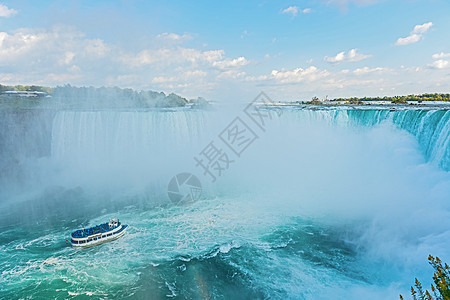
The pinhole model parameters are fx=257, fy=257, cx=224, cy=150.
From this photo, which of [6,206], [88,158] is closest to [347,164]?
[88,158]

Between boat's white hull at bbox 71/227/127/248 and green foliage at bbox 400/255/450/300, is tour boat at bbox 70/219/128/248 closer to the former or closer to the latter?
boat's white hull at bbox 71/227/127/248

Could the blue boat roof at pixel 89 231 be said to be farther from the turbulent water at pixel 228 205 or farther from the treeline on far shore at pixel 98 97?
the treeline on far shore at pixel 98 97

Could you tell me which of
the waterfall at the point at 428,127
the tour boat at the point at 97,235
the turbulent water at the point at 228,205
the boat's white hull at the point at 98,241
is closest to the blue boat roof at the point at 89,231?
the tour boat at the point at 97,235

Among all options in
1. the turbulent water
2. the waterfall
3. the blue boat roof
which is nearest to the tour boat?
the blue boat roof

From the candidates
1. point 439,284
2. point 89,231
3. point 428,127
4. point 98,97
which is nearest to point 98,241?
point 89,231

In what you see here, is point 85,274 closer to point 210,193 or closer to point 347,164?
point 210,193
